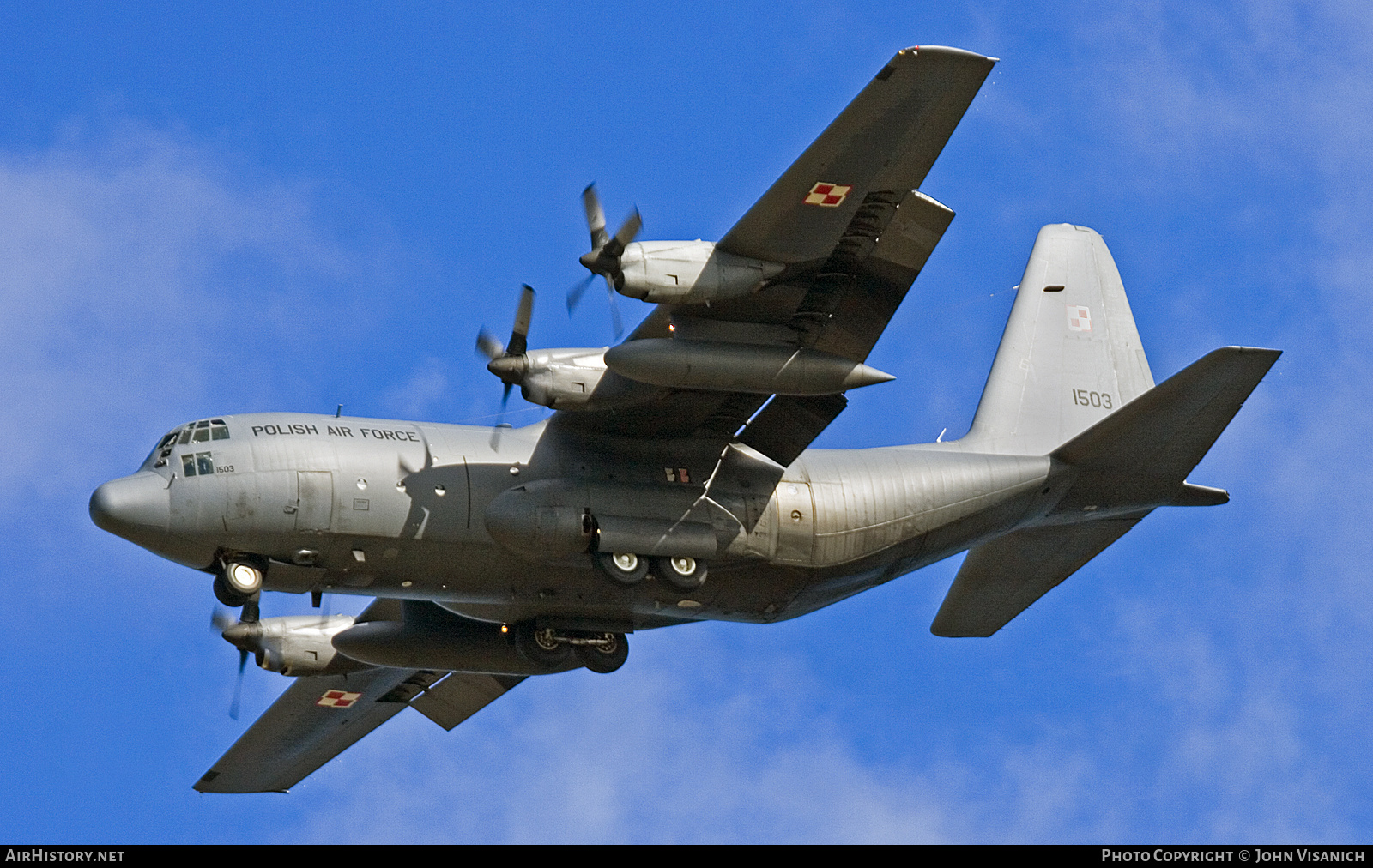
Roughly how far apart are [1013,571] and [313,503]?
391 inches

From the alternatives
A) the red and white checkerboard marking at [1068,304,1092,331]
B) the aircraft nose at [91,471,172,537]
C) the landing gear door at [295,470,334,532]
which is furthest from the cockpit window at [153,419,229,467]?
the red and white checkerboard marking at [1068,304,1092,331]

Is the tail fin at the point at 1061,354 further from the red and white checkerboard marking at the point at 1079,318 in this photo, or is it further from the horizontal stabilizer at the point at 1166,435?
the horizontal stabilizer at the point at 1166,435

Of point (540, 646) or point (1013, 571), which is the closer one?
point (540, 646)

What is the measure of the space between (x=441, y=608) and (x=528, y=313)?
16.3 ft

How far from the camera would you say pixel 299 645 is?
24922 millimetres

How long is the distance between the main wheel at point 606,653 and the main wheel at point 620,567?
2.00 m

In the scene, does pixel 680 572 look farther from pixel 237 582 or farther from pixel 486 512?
pixel 237 582

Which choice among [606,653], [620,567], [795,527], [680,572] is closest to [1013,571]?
[795,527]

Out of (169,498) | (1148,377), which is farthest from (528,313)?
(1148,377)

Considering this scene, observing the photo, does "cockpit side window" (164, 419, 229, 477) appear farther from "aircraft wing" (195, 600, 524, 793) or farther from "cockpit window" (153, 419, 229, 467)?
"aircraft wing" (195, 600, 524, 793)

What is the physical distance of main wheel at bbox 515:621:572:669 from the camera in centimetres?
2327

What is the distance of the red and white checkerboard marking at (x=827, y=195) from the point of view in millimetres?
20219

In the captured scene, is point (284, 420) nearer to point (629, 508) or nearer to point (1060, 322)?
point (629, 508)

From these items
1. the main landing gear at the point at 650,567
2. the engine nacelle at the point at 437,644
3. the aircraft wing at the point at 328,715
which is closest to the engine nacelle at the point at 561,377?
the main landing gear at the point at 650,567
